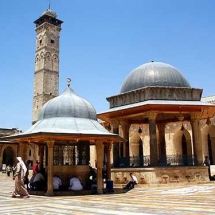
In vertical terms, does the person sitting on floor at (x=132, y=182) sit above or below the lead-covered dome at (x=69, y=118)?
below

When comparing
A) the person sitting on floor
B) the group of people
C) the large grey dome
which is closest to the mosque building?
the large grey dome

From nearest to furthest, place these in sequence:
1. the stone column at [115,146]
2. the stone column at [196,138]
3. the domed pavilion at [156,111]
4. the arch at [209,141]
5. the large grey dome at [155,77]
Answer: the domed pavilion at [156,111] < the stone column at [196,138] < the large grey dome at [155,77] < the stone column at [115,146] < the arch at [209,141]

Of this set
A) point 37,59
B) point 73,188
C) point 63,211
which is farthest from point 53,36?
point 63,211

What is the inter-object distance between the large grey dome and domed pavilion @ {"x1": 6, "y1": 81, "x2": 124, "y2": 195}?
13.0ft

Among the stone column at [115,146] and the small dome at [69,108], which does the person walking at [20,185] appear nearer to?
the small dome at [69,108]

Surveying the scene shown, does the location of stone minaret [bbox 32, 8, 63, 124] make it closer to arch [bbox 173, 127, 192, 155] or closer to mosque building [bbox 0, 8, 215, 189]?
arch [bbox 173, 127, 192, 155]

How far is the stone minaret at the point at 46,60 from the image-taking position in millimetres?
51312

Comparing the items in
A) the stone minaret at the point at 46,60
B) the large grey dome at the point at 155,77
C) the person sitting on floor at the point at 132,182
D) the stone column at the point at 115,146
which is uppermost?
the stone minaret at the point at 46,60

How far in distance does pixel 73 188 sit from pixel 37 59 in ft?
151

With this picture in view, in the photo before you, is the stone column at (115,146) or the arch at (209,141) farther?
the arch at (209,141)

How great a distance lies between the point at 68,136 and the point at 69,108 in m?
1.58

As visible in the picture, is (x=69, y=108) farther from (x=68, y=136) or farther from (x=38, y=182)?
(x=38, y=182)

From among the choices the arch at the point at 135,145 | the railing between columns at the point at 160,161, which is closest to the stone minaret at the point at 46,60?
the arch at the point at 135,145

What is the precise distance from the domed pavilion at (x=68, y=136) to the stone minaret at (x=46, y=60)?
1514 inches
